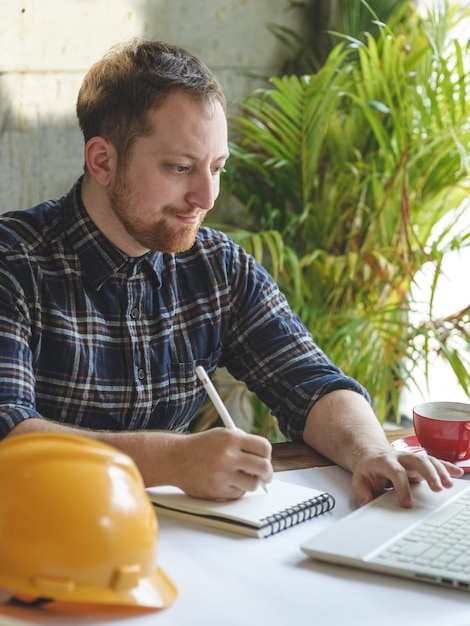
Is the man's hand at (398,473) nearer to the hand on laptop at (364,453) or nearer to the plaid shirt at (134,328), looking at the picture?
the hand on laptop at (364,453)

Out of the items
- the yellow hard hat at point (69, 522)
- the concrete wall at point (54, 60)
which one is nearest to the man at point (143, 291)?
the yellow hard hat at point (69, 522)

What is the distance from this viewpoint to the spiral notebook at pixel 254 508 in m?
1.24

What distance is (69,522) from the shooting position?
904 mm

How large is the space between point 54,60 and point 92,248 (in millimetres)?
1499

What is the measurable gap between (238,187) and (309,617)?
91.2 inches

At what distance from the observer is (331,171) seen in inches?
123

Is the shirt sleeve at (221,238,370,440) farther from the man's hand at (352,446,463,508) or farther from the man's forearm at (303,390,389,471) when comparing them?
the man's hand at (352,446,463,508)

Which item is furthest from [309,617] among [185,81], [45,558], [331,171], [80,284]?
[331,171]

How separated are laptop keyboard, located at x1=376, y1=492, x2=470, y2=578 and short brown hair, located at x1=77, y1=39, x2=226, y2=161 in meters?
0.89

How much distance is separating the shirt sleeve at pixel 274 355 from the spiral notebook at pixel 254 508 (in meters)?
0.42

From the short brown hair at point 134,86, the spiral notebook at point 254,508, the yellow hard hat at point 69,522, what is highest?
the short brown hair at point 134,86

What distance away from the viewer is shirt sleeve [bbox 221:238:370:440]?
5.86ft

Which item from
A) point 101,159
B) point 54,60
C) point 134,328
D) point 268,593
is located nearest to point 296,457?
point 134,328

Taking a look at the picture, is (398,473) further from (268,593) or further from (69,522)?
(69,522)
